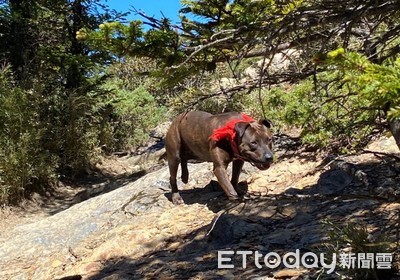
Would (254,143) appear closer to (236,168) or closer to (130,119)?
(236,168)

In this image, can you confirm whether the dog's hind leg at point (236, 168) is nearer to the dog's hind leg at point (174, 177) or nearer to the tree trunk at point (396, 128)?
the dog's hind leg at point (174, 177)

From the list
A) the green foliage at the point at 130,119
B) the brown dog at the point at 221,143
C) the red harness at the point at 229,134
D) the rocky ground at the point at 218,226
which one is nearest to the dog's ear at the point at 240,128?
the brown dog at the point at 221,143

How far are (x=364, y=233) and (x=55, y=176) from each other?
8701 millimetres

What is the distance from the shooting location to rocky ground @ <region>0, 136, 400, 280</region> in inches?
147

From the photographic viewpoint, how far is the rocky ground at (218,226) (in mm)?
3746

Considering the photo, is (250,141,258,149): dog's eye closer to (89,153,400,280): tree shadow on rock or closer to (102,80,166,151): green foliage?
(89,153,400,280): tree shadow on rock

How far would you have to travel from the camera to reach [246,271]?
3.79 meters

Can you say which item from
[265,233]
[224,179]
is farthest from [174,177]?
[265,233]

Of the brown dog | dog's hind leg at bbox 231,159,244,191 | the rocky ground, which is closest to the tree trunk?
the rocky ground

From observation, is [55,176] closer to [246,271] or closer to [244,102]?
[244,102]

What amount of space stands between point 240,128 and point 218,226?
102cm

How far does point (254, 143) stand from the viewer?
5.02 metres

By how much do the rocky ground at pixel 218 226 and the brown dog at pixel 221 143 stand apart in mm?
371

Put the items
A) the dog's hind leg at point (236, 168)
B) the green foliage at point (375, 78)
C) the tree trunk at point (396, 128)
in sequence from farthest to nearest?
the dog's hind leg at point (236, 168), the tree trunk at point (396, 128), the green foliage at point (375, 78)
